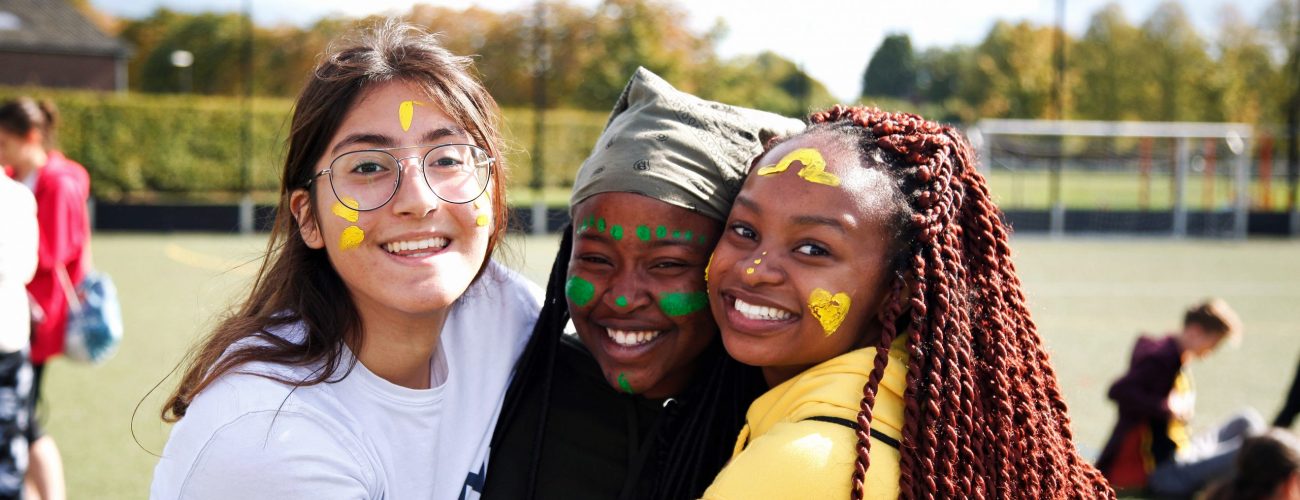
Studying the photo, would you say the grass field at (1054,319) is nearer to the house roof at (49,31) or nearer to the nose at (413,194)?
the nose at (413,194)

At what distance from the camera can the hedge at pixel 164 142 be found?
2158 centimetres

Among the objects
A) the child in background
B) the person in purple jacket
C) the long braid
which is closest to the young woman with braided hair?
the long braid

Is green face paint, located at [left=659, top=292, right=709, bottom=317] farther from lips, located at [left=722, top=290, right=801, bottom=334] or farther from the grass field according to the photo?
the grass field

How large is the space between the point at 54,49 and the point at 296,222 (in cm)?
4101

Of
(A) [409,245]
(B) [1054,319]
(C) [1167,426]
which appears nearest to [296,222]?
(A) [409,245]

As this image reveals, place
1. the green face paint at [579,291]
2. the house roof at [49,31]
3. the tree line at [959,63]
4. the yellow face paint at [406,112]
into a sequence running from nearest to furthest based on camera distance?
the yellow face paint at [406,112]
the green face paint at [579,291]
the tree line at [959,63]
the house roof at [49,31]

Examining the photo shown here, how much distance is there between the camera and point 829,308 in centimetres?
184

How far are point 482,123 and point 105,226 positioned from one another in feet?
67.7

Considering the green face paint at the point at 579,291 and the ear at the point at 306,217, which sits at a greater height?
the ear at the point at 306,217

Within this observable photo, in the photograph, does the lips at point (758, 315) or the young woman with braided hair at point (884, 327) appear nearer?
the young woman with braided hair at point (884, 327)

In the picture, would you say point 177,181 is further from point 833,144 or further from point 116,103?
point 833,144

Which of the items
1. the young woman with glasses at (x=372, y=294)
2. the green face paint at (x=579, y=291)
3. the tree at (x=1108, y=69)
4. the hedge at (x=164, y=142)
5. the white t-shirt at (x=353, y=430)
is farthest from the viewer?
the tree at (x=1108, y=69)

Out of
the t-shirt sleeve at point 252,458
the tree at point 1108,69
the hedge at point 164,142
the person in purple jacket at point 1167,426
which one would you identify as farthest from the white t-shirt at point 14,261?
the tree at point 1108,69

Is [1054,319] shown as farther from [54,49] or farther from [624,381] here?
[54,49]
